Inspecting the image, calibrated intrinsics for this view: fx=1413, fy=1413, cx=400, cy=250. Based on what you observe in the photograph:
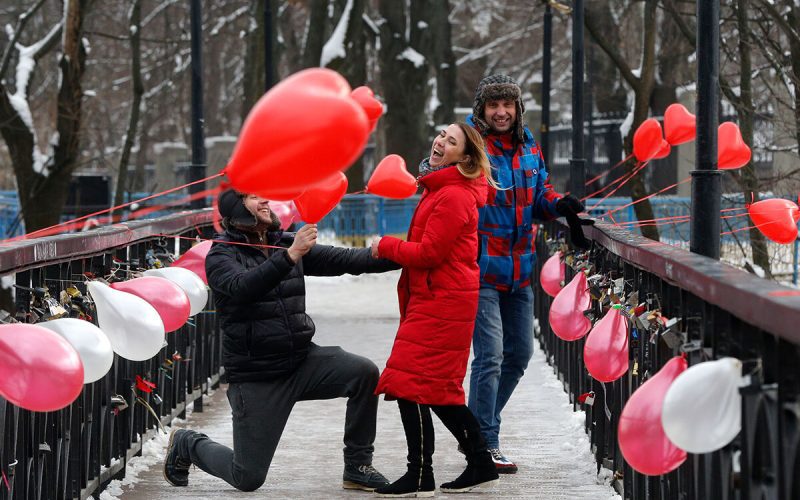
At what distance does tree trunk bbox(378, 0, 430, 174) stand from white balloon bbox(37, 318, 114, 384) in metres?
23.9

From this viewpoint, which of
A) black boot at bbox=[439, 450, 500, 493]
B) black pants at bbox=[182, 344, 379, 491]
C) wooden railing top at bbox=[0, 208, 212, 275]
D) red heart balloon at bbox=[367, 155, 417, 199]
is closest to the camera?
wooden railing top at bbox=[0, 208, 212, 275]

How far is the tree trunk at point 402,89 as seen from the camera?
28.7 meters

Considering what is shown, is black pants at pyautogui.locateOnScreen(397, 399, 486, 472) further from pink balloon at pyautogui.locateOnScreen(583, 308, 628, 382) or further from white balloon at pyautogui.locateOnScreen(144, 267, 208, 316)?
white balloon at pyautogui.locateOnScreen(144, 267, 208, 316)

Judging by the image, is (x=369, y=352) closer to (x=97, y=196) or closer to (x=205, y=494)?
(x=205, y=494)

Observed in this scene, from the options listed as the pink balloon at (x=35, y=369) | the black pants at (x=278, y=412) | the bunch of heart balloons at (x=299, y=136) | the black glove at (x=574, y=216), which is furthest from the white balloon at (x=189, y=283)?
the bunch of heart balloons at (x=299, y=136)

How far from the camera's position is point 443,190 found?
6133mm

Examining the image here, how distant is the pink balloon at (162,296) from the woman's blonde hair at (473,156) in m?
1.34

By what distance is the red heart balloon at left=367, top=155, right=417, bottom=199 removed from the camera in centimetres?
742

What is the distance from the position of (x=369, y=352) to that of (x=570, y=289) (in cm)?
517

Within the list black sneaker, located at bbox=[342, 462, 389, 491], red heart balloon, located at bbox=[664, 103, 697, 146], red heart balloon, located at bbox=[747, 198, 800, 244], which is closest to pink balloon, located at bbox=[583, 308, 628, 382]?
black sneaker, located at bbox=[342, 462, 389, 491]

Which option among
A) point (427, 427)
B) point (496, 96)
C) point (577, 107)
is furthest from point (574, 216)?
point (577, 107)

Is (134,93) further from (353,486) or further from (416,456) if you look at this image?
(416,456)

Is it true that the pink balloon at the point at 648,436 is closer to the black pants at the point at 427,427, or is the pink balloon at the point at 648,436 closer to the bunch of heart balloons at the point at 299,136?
the bunch of heart balloons at the point at 299,136

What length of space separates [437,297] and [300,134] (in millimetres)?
2321
